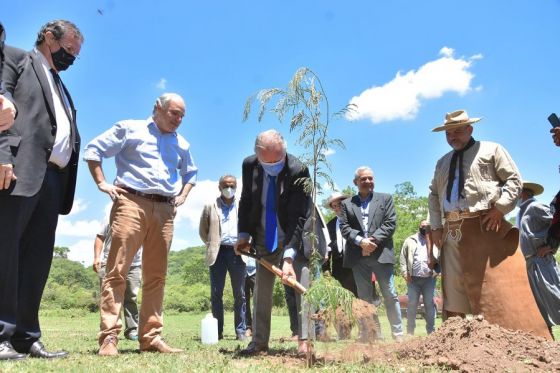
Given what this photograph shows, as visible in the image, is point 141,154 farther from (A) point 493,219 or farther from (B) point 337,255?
(B) point 337,255

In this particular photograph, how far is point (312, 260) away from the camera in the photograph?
466 cm

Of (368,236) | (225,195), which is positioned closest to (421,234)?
(368,236)

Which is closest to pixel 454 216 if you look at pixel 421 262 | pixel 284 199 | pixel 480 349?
pixel 480 349

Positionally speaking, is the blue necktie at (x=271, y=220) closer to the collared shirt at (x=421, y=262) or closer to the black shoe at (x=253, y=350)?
the black shoe at (x=253, y=350)

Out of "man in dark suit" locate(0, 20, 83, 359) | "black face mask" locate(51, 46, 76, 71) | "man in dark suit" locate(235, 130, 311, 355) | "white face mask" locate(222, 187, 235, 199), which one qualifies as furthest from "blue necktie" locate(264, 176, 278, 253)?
"white face mask" locate(222, 187, 235, 199)

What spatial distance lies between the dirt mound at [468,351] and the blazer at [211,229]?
4018mm

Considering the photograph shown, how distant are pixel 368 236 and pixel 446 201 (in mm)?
2156

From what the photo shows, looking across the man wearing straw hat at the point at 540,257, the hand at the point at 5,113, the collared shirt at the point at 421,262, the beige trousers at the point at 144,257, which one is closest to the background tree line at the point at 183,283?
the collared shirt at the point at 421,262

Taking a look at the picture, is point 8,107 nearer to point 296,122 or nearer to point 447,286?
point 296,122

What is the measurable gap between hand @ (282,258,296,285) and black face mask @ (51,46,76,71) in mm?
2721

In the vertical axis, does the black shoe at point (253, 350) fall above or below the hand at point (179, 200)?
below

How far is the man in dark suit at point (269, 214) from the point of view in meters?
5.09

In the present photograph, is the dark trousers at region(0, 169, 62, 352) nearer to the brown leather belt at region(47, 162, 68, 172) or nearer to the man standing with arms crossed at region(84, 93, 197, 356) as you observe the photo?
the brown leather belt at region(47, 162, 68, 172)

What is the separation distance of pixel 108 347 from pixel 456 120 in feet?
13.8
